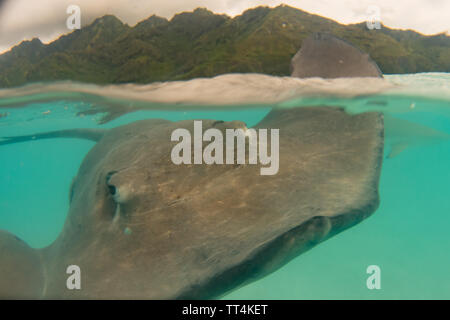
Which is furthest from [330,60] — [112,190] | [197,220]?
[112,190]

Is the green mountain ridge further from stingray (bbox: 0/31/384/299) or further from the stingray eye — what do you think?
the stingray eye

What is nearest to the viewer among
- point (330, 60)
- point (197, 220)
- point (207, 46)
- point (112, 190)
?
point (197, 220)

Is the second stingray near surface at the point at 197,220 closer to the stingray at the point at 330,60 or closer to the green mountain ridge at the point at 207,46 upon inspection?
the stingray at the point at 330,60

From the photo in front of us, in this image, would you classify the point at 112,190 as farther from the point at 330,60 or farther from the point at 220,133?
the point at 330,60

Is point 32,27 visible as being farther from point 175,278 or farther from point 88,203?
point 175,278

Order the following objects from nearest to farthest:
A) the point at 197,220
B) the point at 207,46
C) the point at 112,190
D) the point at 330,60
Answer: the point at 197,220 < the point at 112,190 < the point at 330,60 < the point at 207,46

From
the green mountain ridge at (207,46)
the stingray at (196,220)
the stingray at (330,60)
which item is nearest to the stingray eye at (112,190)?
the stingray at (196,220)
